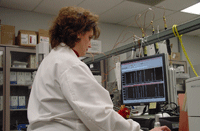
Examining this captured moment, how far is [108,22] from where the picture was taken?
5.04 meters

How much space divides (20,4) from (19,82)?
4.29 ft

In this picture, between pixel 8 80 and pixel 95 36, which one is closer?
pixel 95 36

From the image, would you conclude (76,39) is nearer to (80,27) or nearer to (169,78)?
(80,27)

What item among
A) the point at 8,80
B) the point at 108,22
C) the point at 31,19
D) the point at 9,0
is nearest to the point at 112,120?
the point at 8,80

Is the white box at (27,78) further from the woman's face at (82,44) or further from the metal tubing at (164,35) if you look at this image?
the woman's face at (82,44)

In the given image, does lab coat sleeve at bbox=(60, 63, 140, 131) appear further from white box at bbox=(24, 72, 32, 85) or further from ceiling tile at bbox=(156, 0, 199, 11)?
ceiling tile at bbox=(156, 0, 199, 11)

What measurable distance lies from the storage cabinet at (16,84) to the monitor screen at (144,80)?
2303 mm

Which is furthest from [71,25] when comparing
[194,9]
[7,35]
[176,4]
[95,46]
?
[194,9]

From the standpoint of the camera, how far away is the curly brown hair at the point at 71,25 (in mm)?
1120

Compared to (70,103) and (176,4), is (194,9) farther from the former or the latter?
(70,103)

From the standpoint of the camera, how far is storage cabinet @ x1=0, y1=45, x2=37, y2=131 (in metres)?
3.45

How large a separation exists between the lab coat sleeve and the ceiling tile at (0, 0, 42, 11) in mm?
3216

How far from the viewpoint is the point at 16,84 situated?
3.64 metres

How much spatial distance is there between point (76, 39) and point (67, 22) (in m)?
0.10
